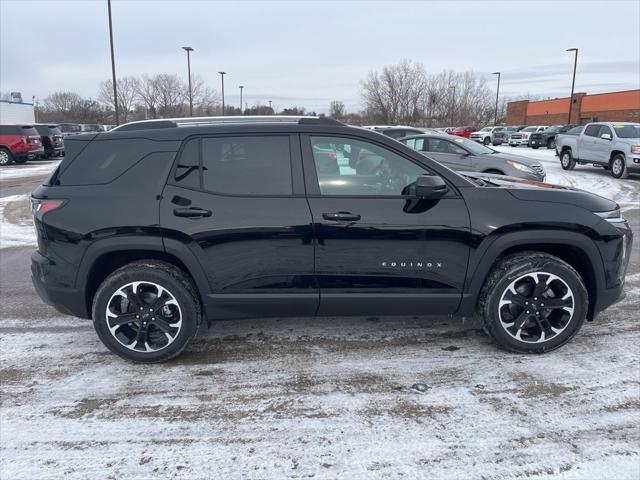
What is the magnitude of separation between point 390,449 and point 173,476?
1160 millimetres

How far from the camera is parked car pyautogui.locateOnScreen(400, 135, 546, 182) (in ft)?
34.0

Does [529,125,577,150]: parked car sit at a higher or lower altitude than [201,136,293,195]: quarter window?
higher

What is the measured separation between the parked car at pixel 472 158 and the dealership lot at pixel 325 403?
252 inches

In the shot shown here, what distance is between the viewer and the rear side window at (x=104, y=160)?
3.61m

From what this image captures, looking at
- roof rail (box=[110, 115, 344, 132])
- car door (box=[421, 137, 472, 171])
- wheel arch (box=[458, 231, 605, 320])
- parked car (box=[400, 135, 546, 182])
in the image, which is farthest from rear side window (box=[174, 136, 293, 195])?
car door (box=[421, 137, 472, 171])

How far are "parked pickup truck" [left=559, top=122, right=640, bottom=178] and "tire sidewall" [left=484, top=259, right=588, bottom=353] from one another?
42.8 ft

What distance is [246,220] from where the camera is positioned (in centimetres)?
348

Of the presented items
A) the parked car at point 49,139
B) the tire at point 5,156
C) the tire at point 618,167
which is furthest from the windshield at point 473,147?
the parked car at point 49,139

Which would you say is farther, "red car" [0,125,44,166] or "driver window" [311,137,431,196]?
"red car" [0,125,44,166]

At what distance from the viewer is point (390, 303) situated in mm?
3617

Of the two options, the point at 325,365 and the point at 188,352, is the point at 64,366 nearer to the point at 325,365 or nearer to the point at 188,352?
the point at 188,352

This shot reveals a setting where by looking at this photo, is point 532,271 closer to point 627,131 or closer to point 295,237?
point 295,237

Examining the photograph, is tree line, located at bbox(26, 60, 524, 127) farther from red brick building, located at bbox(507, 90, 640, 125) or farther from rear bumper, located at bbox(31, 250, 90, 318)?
rear bumper, located at bbox(31, 250, 90, 318)

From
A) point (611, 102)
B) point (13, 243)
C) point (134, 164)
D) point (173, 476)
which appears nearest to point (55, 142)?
point (13, 243)
